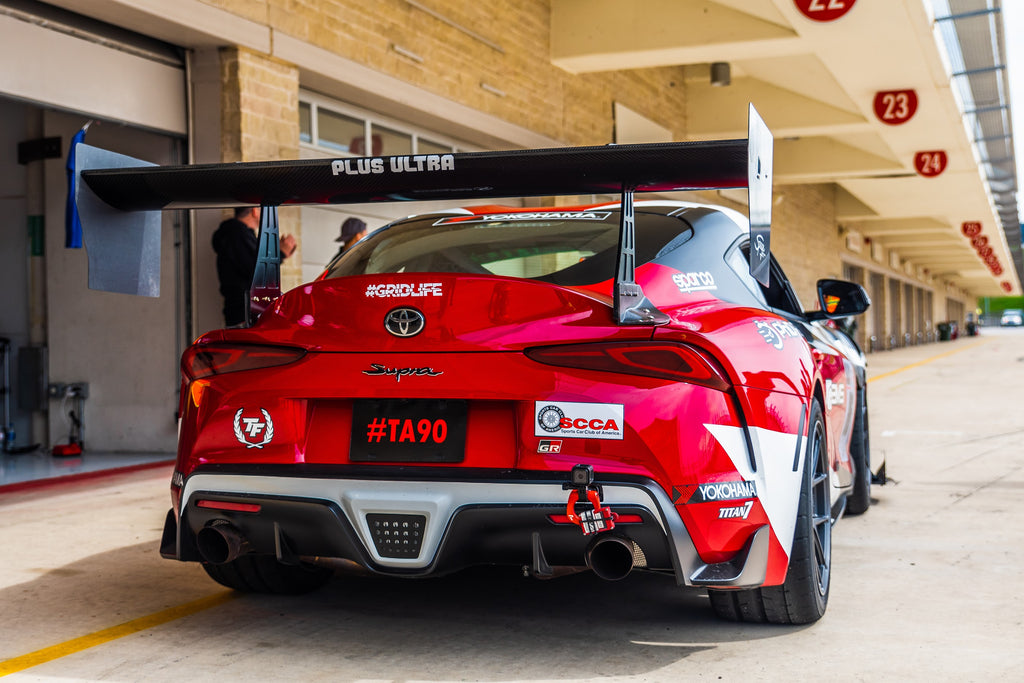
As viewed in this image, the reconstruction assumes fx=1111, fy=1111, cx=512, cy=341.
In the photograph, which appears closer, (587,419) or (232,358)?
(587,419)

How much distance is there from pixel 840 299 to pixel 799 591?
1840 millimetres

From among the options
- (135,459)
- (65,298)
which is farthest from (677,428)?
(65,298)

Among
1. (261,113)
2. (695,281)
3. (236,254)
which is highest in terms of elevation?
(261,113)

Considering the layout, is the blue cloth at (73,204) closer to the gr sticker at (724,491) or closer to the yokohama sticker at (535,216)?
the yokohama sticker at (535,216)

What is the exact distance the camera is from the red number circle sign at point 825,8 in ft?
42.0

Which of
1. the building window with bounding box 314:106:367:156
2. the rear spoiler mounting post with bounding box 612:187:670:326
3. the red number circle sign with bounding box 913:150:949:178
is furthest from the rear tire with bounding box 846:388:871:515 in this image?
the red number circle sign with bounding box 913:150:949:178

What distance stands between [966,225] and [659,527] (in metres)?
40.4

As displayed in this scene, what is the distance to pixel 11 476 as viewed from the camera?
25.5 ft

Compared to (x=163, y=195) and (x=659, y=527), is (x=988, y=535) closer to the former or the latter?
(x=659, y=527)

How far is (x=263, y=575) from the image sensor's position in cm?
385

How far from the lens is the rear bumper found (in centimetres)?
289

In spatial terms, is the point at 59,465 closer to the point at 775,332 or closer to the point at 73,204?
the point at 73,204

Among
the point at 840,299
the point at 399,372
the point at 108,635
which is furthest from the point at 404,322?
the point at 840,299

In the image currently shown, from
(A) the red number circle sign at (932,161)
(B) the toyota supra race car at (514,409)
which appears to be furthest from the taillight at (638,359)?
(A) the red number circle sign at (932,161)
